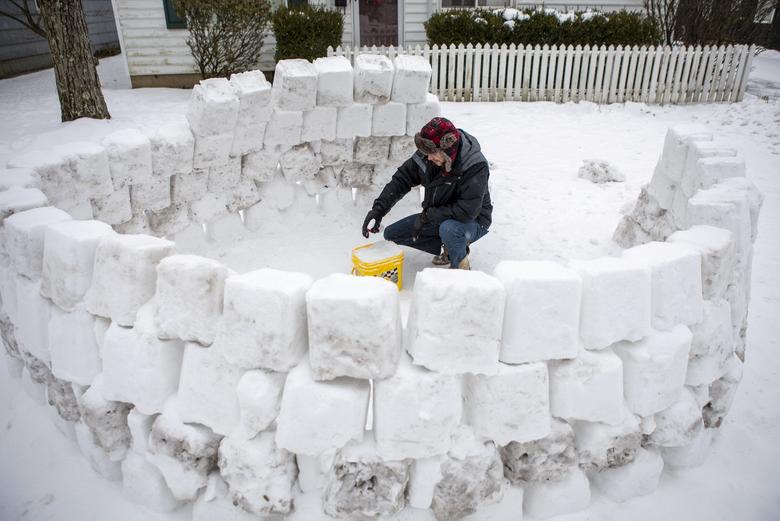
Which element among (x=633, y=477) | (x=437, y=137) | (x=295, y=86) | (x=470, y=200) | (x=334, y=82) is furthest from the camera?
(x=334, y=82)

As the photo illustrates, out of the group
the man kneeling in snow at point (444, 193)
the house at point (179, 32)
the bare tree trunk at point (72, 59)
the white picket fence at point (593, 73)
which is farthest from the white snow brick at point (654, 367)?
the house at point (179, 32)

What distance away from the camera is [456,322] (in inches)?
75.2

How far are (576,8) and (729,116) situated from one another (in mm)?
6410

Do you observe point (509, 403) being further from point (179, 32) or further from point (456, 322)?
point (179, 32)

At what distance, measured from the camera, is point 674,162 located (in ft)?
13.0

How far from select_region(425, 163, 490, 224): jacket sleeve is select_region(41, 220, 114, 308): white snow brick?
2307 millimetres

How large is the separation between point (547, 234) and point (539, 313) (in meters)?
3.11

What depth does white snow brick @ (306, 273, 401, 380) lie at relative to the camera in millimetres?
1855

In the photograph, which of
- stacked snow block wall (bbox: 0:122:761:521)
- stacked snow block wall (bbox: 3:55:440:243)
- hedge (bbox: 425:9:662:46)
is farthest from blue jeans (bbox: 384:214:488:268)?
hedge (bbox: 425:9:662:46)

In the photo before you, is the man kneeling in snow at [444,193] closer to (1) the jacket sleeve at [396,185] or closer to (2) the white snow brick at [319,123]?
(1) the jacket sleeve at [396,185]

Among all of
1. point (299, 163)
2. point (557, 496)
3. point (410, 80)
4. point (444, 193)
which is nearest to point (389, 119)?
point (410, 80)

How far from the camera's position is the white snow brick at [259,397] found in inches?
78.7

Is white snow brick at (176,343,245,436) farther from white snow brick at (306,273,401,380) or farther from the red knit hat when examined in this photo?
the red knit hat

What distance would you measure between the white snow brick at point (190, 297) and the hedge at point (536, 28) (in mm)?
9731
